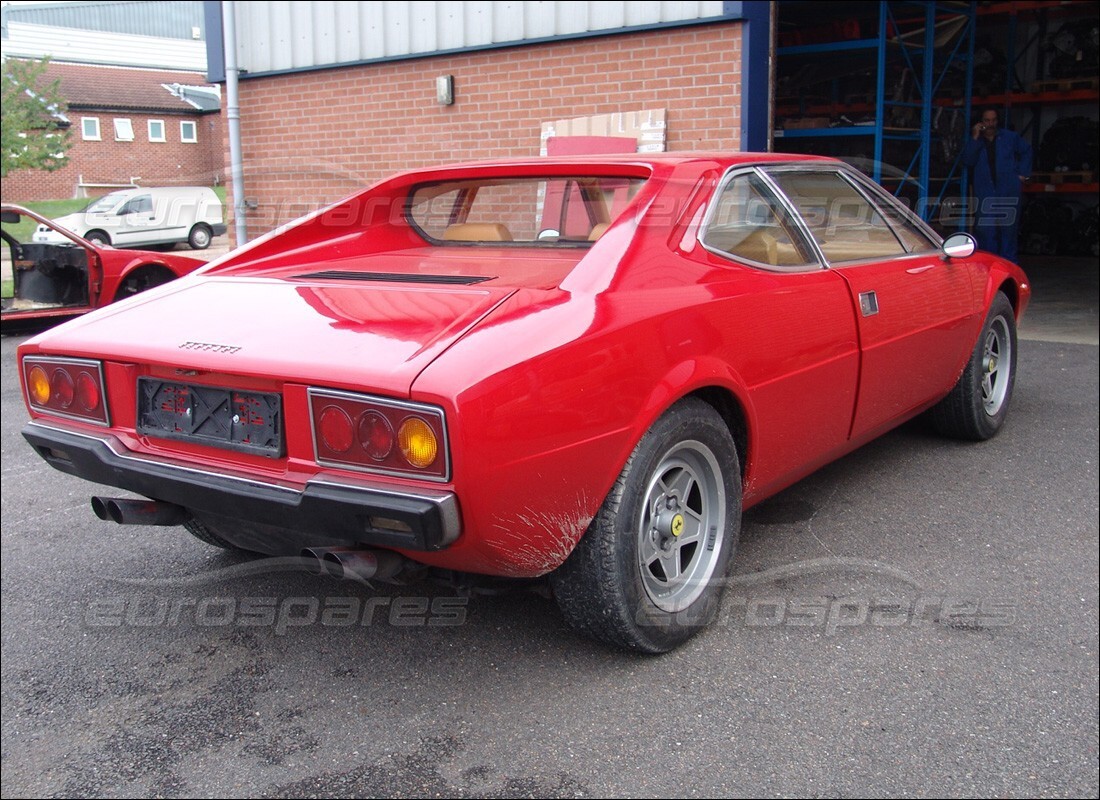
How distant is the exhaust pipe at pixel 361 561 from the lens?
8.07 feet

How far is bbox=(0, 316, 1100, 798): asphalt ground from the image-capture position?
2.32 m

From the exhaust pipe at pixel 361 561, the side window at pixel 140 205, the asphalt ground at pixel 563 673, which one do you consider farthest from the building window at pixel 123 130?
the exhaust pipe at pixel 361 561

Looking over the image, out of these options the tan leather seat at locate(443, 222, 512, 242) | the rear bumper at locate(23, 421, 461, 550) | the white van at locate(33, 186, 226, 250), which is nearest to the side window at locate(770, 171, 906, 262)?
the tan leather seat at locate(443, 222, 512, 242)

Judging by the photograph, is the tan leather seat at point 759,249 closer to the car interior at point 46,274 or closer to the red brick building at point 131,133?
the car interior at point 46,274

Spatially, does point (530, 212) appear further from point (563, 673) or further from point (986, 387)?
point (986, 387)

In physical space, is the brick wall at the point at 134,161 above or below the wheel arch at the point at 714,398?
above

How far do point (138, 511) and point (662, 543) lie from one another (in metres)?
1.48

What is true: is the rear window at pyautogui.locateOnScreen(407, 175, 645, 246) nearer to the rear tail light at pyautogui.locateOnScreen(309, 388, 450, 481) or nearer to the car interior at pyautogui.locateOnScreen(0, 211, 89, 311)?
the rear tail light at pyautogui.locateOnScreen(309, 388, 450, 481)

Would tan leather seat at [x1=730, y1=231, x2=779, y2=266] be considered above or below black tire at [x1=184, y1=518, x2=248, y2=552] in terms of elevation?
above

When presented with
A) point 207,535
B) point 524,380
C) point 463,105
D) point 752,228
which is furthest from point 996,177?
point 524,380

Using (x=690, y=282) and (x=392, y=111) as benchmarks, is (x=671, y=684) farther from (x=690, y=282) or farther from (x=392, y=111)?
(x=392, y=111)

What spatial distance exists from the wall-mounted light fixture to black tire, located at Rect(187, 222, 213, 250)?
7.24 meters

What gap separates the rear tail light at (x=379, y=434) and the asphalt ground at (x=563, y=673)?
2.33 ft

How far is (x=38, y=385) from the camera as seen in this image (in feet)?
9.64
